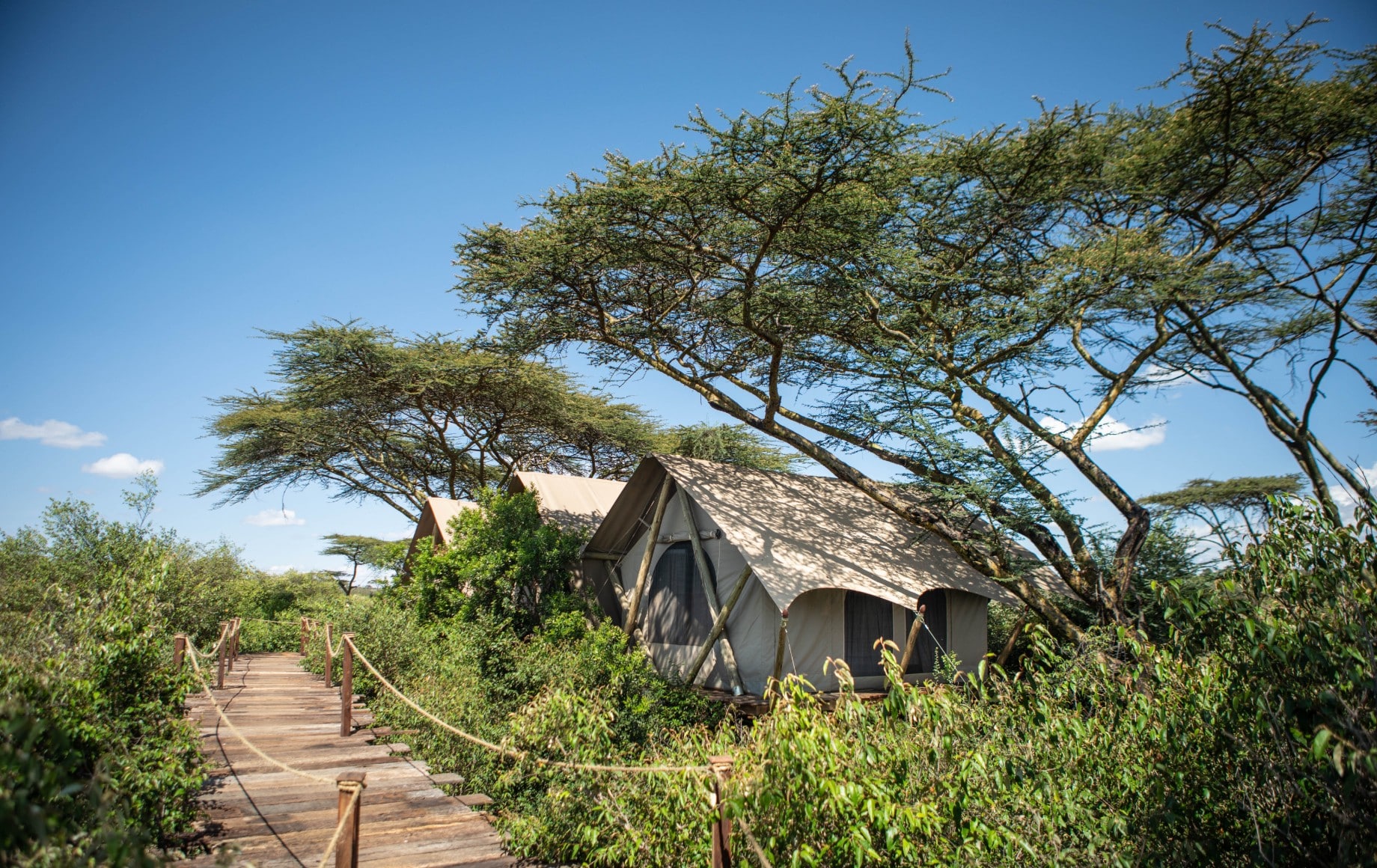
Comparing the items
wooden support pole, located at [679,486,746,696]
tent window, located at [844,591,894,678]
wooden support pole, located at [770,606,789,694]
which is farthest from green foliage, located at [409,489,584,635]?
tent window, located at [844,591,894,678]

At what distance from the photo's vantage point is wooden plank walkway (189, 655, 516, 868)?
5.11m

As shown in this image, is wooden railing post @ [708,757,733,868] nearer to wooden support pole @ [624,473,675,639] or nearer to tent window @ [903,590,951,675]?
wooden support pole @ [624,473,675,639]

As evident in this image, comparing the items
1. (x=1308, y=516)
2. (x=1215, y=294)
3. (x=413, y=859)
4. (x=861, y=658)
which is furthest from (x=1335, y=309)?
(x=413, y=859)

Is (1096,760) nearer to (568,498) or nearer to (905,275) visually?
(905,275)

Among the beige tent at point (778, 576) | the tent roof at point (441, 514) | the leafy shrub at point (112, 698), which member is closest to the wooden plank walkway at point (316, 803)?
the leafy shrub at point (112, 698)

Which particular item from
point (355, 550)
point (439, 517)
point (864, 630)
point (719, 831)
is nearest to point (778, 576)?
point (864, 630)

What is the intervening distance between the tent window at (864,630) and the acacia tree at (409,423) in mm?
7688

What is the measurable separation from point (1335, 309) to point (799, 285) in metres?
7.25

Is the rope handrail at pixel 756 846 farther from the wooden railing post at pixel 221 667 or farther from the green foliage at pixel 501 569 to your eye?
the wooden railing post at pixel 221 667

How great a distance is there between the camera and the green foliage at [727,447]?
743 inches

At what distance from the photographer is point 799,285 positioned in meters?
10.4

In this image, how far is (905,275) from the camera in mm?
10383

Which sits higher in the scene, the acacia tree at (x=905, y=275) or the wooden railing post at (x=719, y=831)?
the acacia tree at (x=905, y=275)

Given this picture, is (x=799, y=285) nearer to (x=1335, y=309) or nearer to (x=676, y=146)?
(x=676, y=146)
